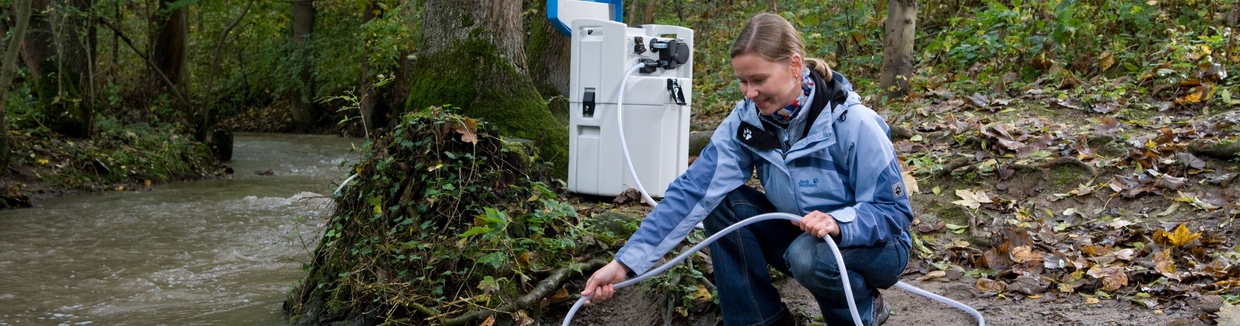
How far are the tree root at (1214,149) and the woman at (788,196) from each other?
2.81 meters

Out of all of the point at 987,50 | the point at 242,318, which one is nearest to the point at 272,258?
the point at 242,318

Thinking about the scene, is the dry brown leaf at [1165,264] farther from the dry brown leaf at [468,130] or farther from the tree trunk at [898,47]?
the tree trunk at [898,47]

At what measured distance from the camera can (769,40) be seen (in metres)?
2.74

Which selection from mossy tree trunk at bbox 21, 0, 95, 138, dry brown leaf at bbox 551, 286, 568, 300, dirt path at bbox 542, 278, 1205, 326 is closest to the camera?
dirt path at bbox 542, 278, 1205, 326

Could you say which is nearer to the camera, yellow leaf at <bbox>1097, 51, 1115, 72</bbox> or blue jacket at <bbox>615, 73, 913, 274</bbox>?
blue jacket at <bbox>615, 73, 913, 274</bbox>

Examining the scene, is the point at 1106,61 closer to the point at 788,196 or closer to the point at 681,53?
the point at 681,53

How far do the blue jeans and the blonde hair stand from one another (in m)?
0.54

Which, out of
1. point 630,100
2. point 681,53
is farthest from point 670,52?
point 630,100

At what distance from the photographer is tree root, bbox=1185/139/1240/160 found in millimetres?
4762

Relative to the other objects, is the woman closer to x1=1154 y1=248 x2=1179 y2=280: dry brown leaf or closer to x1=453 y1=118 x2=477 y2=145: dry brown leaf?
x1=1154 y1=248 x2=1179 y2=280: dry brown leaf

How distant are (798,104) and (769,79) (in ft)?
0.52

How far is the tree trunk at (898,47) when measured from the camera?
7551mm

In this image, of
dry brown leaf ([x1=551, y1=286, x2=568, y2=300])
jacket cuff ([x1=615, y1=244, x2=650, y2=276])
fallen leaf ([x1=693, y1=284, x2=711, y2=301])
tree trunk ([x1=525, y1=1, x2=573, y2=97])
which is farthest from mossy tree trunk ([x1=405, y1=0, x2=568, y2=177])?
jacket cuff ([x1=615, y1=244, x2=650, y2=276])

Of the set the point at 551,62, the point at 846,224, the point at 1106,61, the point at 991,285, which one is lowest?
the point at 991,285
